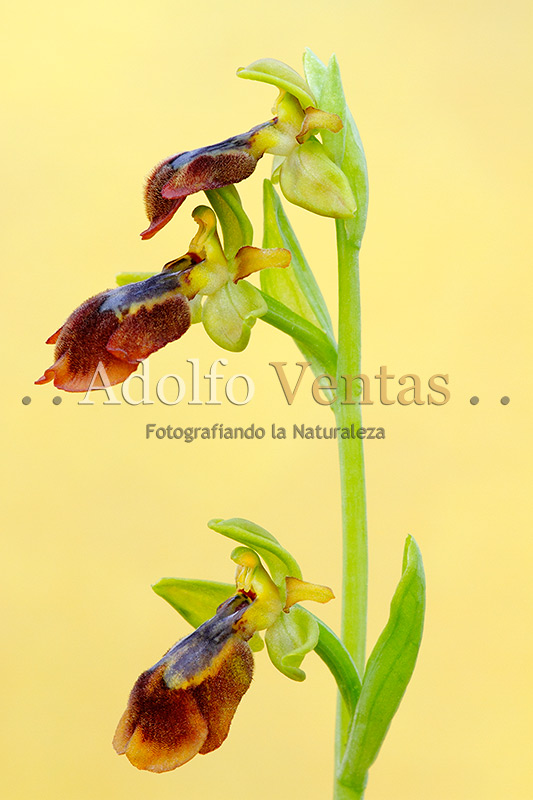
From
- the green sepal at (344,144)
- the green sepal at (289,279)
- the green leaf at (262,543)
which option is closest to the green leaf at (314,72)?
the green sepal at (344,144)

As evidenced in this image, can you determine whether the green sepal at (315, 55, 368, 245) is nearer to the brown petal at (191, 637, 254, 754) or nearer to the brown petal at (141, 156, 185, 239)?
the brown petal at (141, 156, 185, 239)

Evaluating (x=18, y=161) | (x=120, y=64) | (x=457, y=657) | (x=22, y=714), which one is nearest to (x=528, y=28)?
(x=120, y=64)

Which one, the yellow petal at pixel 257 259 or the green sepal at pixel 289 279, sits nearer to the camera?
the yellow petal at pixel 257 259

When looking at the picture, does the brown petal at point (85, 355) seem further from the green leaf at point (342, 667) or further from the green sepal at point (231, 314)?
the green leaf at point (342, 667)

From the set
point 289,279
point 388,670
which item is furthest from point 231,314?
point 388,670

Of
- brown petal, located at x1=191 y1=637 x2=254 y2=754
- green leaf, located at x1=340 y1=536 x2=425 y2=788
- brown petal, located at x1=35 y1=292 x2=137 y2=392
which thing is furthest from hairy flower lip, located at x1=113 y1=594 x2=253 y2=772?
brown petal, located at x1=35 y1=292 x2=137 y2=392
